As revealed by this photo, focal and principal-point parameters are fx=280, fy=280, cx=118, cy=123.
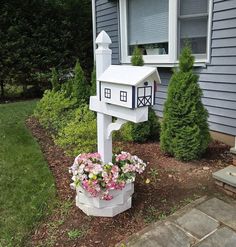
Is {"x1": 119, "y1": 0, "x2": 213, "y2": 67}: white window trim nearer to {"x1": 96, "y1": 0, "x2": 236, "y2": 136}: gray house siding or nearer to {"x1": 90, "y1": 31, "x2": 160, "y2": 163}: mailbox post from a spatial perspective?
{"x1": 96, "y1": 0, "x2": 236, "y2": 136}: gray house siding

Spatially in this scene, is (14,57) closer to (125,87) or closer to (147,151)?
(147,151)

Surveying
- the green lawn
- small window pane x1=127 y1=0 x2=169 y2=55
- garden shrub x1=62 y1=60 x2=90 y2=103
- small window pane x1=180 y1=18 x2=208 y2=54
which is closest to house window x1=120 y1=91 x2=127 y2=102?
the green lawn

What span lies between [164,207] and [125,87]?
110 centimetres

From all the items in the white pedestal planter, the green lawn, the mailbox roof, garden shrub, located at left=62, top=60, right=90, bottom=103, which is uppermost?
the mailbox roof

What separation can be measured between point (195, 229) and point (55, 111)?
11.0 ft

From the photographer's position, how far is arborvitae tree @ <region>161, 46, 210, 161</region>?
122 inches

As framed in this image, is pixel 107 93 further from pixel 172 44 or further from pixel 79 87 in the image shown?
pixel 79 87

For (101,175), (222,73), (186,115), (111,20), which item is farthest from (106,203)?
(111,20)

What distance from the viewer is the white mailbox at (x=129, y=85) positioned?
189cm

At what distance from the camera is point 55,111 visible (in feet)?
15.7

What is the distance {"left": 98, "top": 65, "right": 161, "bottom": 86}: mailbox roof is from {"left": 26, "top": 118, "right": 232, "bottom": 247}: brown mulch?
1.08m

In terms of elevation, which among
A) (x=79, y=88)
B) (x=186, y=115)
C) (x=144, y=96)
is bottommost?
(x=186, y=115)

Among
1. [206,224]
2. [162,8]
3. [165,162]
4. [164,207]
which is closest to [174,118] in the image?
[165,162]

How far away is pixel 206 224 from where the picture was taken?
2.08 meters
